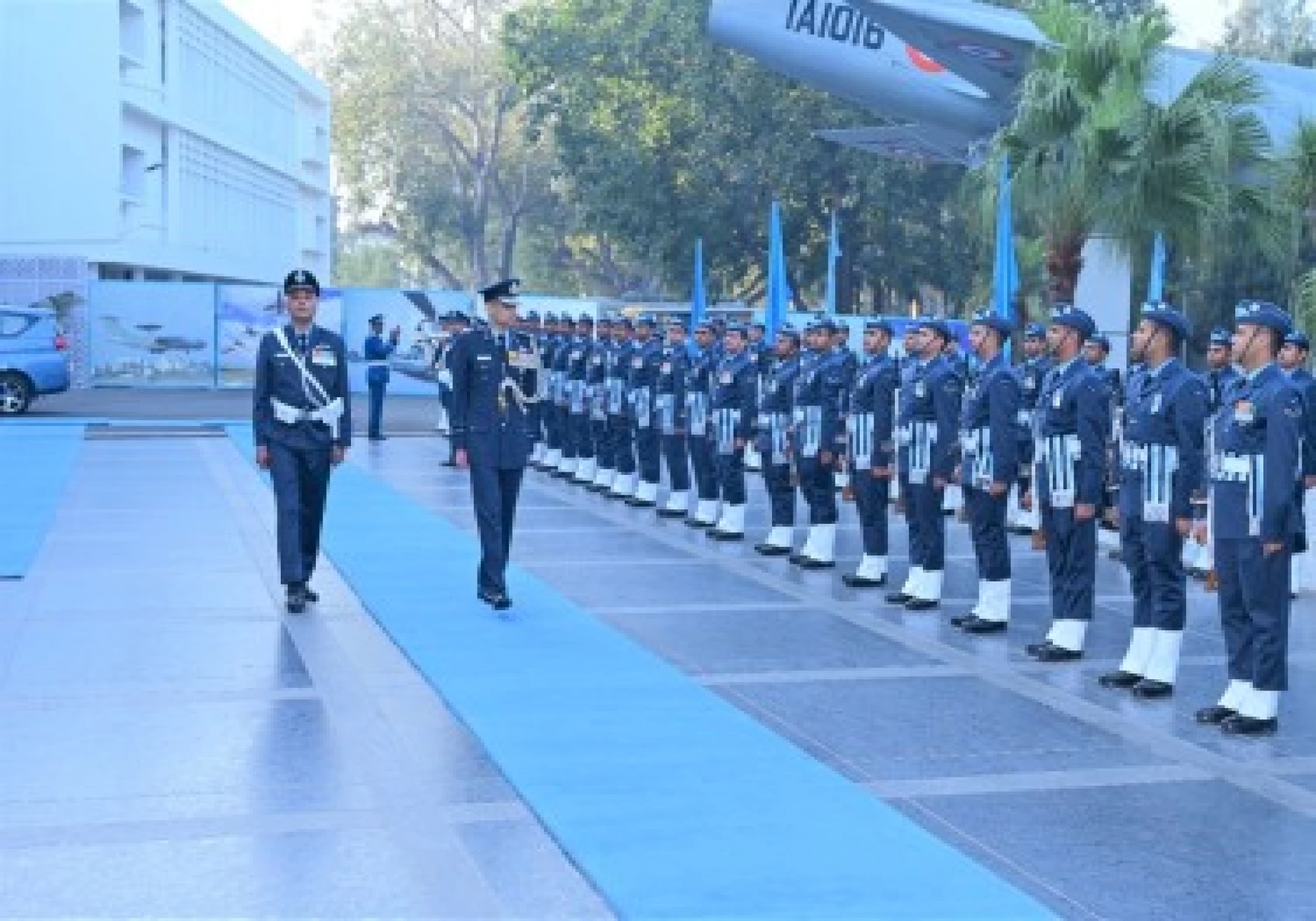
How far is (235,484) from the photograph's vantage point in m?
20.4

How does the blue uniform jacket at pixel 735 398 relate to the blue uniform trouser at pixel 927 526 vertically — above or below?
above

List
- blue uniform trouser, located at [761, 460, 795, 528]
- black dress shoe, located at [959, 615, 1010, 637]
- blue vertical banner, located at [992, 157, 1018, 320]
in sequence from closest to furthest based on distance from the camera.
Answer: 1. black dress shoe, located at [959, 615, 1010, 637]
2. blue uniform trouser, located at [761, 460, 795, 528]
3. blue vertical banner, located at [992, 157, 1018, 320]

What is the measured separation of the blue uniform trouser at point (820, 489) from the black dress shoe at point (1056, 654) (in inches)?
160

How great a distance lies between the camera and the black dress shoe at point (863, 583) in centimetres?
1334

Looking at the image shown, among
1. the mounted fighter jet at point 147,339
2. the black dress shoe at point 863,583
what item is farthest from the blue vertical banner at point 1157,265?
the mounted fighter jet at point 147,339

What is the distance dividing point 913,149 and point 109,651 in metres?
24.9

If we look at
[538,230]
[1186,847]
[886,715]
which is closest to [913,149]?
[886,715]

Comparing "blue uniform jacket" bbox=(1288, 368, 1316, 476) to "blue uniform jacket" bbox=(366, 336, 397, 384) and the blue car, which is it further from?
the blue car

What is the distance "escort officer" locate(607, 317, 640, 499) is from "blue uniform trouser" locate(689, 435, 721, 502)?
7.34 ft

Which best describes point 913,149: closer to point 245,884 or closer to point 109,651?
point 109,651

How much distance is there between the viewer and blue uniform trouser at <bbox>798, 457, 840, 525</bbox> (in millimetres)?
14398

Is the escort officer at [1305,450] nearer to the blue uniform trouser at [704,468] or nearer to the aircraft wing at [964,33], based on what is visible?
the blue uniform trouser at [704,468]

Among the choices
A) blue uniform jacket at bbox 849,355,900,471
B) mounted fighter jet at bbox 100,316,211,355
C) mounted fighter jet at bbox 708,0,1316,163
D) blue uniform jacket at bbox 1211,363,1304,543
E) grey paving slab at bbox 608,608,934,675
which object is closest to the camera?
blue uniform jacket at bbox 1211,363,1304,543

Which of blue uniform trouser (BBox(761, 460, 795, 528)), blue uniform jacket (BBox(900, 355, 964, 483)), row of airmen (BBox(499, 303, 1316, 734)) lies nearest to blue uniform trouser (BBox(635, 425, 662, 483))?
row of airmen (BBox(499, 303, 1316, 734))
